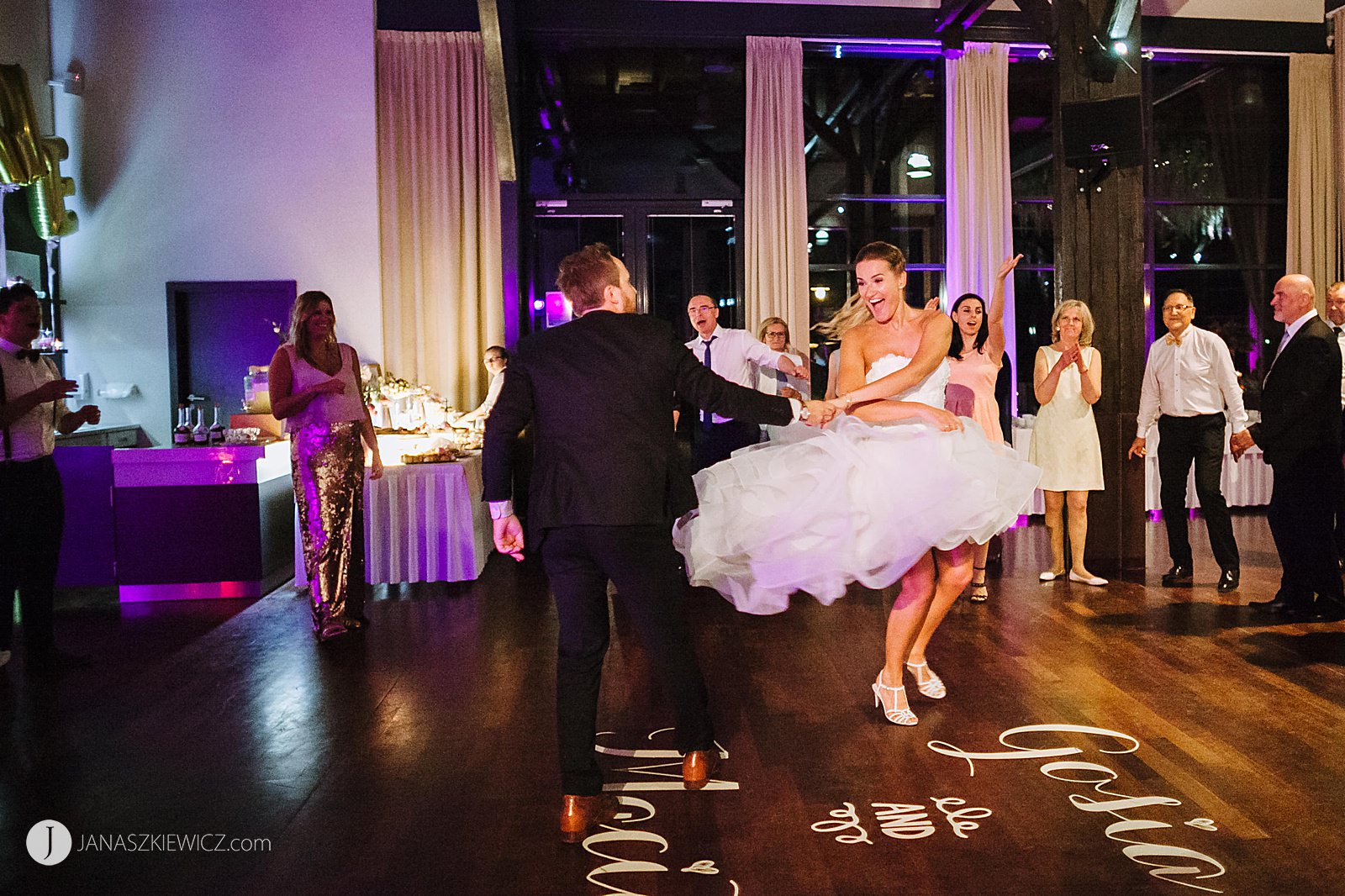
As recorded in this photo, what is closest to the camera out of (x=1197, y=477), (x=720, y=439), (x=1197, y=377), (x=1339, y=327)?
(x=1197, y=377)

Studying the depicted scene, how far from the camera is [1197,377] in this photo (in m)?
5.80

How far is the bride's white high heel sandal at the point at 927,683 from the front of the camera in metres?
3.86

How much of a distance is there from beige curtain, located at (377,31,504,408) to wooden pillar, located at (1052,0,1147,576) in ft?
15.3

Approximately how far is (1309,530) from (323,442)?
495 cm

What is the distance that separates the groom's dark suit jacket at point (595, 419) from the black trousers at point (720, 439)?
142 inches

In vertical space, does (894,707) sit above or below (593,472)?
below

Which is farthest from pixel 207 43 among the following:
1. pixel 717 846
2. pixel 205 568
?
pixel 717 846

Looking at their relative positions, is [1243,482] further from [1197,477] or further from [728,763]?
[728,763]

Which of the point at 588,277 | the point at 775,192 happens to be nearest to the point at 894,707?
the point at 588,277

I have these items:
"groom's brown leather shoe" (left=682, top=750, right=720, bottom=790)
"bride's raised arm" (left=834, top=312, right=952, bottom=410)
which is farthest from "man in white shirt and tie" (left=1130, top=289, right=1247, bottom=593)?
"groom's brown leather shoe" (left=682, top=750, right=720, bottom=790)

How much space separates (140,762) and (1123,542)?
5478 millimetres

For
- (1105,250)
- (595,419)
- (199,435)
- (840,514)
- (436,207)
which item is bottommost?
(840,514)

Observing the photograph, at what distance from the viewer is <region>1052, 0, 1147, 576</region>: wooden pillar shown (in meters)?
6.47

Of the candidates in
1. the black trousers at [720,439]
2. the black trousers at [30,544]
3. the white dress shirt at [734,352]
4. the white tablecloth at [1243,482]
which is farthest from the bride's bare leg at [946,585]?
the white tablecloth at [1243,482]
